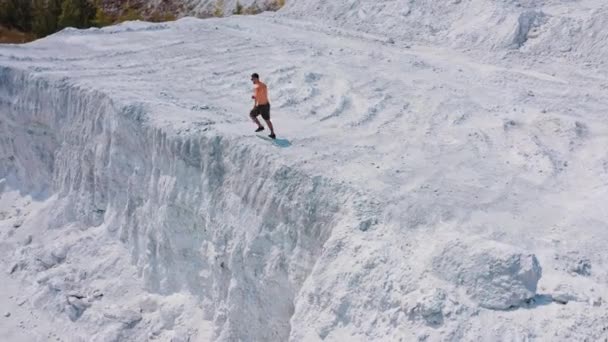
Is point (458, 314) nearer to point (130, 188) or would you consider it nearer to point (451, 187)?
point (451, 187)

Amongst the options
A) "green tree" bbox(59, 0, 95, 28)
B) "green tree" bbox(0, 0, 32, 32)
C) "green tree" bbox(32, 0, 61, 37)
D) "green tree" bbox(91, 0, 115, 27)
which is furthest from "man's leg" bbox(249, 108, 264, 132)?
"green tree" bbox(0, 0, 32, 32)

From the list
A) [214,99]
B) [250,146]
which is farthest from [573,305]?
[214,99]

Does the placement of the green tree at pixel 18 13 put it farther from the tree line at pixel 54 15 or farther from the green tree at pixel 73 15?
the green tree at pixel 73 15

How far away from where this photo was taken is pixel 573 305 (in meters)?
8.45

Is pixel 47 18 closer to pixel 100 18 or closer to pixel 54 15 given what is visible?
pixel 54 15

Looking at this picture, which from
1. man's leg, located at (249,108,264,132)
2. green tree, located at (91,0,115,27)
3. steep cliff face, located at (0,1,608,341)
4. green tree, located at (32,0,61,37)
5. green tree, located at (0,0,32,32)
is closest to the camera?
steep cliff face, located at (0,1,608,341)

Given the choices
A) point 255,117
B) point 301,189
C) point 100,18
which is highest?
point 100,18

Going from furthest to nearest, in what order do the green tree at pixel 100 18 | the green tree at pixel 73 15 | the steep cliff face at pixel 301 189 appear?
the green tree at pixel 100 18 < the green tree at pixel 73 15 < the steep cliff face at pixel 301 189

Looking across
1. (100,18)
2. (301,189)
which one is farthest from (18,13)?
(301,189)

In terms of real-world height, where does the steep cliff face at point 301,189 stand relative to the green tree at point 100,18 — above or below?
below

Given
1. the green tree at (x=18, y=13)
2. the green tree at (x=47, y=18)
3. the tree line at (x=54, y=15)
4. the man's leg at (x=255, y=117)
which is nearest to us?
the man's leg at (x=255, y=117)

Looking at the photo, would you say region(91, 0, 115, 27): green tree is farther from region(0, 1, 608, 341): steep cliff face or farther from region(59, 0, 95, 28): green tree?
region(0, 1, 608, 341): steep cliff face

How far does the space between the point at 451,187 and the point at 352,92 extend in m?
4.92

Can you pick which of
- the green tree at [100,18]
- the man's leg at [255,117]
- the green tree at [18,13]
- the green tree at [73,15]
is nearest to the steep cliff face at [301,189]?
the man's leg at [255,117]
